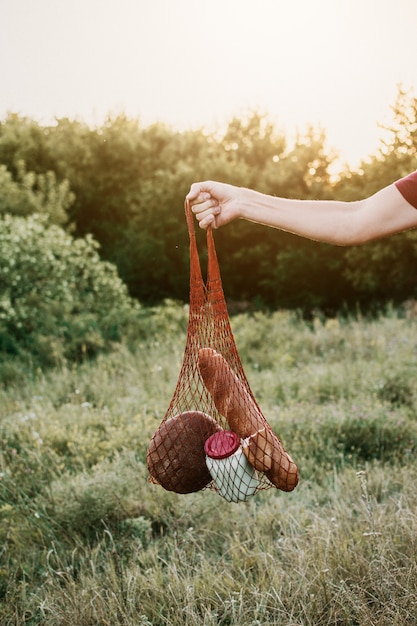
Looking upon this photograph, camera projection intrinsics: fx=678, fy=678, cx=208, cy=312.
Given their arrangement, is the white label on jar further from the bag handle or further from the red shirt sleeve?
the red shirt sleeve

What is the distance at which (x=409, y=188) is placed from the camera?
2076 mm

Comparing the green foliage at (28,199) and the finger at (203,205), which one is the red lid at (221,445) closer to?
the finger at (203,205)

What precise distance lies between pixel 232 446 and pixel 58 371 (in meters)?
5.51

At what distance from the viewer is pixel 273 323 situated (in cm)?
905

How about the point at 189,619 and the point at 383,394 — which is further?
the point at 383,394

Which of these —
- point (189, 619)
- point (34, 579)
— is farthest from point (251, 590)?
point (34, 579)

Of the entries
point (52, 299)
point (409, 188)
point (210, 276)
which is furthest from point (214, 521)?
point (52, 299)

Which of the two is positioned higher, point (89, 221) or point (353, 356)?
point (89, 221)

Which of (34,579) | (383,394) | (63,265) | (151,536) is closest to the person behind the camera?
(34,579)

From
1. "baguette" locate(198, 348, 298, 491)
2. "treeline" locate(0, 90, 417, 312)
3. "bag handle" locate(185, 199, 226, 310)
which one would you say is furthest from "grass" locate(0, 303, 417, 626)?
"treeline" locate(0, 90, 417, 312)

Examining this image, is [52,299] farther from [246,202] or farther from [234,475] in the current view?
[234,475]

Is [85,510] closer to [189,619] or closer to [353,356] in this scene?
[189,619]

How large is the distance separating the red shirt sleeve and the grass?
1.06 metres

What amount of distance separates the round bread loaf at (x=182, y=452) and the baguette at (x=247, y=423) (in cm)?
14
